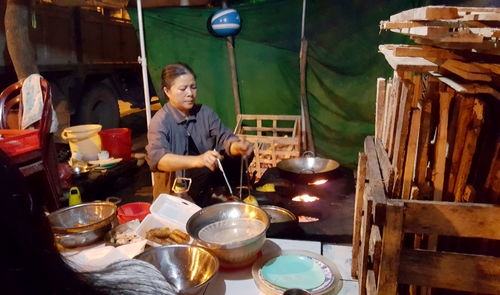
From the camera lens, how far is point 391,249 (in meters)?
1.58

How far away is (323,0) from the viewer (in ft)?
20.0

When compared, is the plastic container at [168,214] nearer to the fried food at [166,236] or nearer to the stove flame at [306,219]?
the fried food at [166,236]

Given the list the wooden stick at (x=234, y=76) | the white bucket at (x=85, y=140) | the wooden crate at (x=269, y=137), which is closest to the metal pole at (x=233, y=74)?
the wooden stick at (x=234, y=76)

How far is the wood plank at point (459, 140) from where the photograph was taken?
1.83 m

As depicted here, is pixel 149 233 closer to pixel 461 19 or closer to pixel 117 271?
pixel 117 271

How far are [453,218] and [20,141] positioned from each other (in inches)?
181

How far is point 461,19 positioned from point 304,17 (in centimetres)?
508

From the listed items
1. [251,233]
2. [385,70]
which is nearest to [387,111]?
[251,233]

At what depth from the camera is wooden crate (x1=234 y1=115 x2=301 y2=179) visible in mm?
6203

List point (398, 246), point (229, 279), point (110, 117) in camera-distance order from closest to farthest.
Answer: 1. point (398, 246)
2. point (229, 279)
3. point (110, 117)

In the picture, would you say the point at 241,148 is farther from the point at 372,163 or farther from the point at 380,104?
the point at 372,163

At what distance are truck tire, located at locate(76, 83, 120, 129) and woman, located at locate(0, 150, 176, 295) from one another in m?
8.91

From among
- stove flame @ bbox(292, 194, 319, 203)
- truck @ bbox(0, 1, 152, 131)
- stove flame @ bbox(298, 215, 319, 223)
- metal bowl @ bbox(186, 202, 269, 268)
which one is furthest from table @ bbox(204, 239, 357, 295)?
truck @ bbox(0, 1, 152, 131)

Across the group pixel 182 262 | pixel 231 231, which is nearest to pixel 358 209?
pixel 231 231
